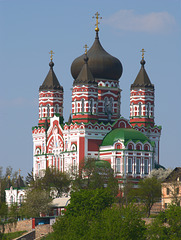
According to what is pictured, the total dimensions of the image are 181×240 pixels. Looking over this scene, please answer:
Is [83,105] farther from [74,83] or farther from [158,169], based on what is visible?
[158,169]

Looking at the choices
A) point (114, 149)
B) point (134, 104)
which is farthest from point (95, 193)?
point (134, 104)

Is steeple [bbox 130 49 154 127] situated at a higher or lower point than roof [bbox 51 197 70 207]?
higher

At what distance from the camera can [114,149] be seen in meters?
84.7

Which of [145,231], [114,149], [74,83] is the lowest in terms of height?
[145,231]

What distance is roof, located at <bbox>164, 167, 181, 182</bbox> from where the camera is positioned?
76.0 metres

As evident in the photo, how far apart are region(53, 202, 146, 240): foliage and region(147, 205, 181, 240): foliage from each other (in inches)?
23.3

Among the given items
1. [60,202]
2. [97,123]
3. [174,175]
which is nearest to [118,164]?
[97,123]

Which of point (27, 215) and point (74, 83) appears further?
point (74, 83)

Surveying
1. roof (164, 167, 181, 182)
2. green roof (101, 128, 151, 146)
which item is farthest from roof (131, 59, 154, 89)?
roof (164, 167, 181, 182)

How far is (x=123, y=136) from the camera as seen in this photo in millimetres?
84750

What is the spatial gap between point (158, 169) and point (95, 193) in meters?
18.5

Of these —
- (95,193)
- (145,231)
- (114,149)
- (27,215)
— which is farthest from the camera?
(114,149)

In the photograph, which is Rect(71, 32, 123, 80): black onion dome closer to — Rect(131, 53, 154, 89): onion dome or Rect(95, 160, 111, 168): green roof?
Rect(131, 53, 154, 89): onion dome

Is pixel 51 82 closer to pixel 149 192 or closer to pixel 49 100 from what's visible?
pixel 49 100
